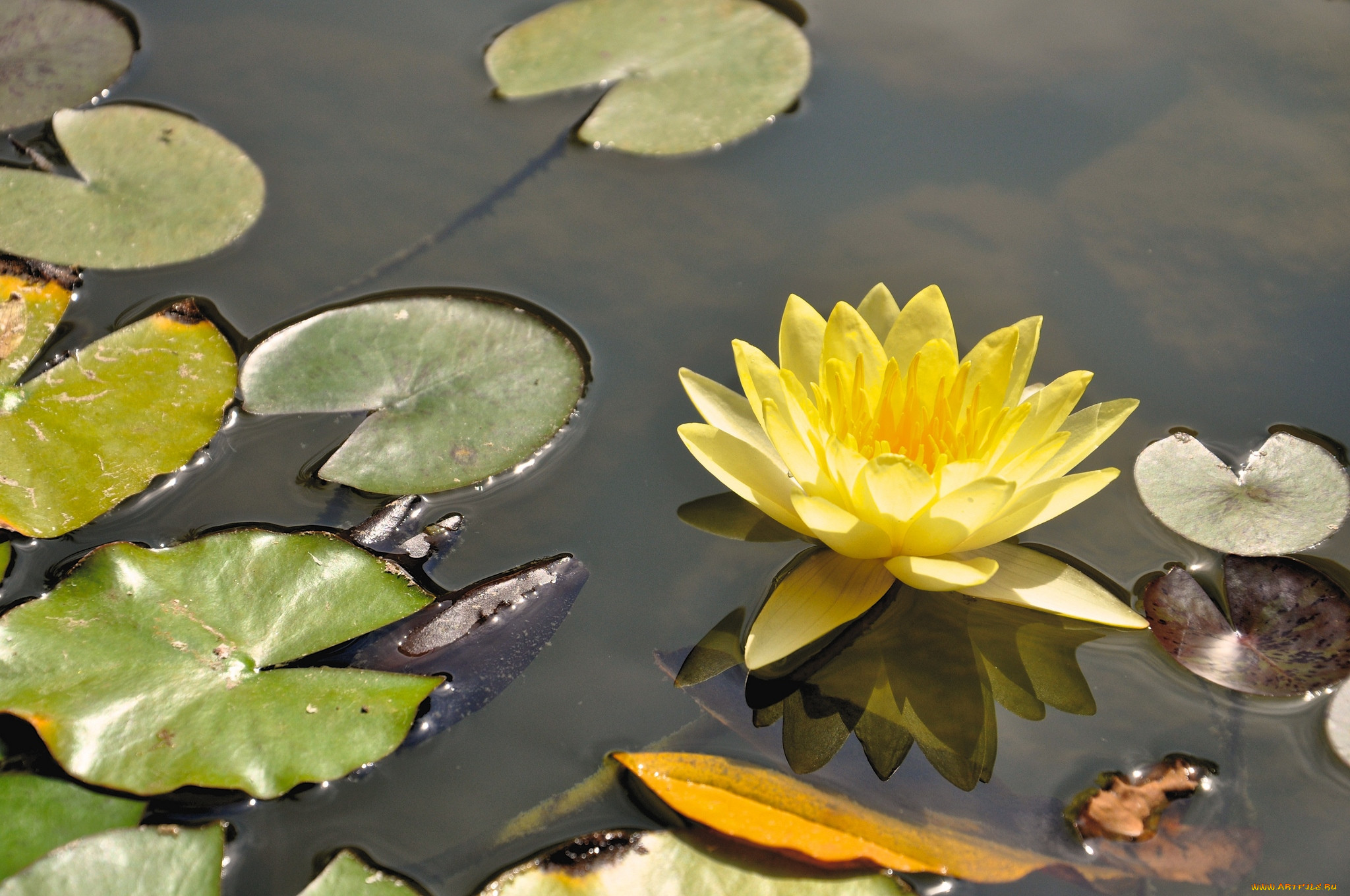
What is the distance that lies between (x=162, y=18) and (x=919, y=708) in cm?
322

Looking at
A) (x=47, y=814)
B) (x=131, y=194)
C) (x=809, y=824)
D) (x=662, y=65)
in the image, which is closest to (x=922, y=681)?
(x=809, y=824)

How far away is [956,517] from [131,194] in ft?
7.61

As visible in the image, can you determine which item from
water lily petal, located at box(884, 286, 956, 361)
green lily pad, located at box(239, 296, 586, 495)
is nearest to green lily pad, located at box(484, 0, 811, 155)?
green lily pad, located at box(239, 296, 586, 495)

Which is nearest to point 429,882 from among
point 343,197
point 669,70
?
point 343,197

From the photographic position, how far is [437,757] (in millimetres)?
1619

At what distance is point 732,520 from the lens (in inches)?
78.0

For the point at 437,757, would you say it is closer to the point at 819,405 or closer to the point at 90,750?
the point at 90,750

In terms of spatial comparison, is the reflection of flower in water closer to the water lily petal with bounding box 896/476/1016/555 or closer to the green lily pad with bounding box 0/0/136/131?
the water lily petal with bounding box 896/476/1016/555

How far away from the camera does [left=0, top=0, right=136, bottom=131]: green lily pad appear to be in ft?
9.13

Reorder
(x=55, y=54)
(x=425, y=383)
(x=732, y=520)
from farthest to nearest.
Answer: (x=55, y=54) → (x=425, y=383) → (x=732, y=520)

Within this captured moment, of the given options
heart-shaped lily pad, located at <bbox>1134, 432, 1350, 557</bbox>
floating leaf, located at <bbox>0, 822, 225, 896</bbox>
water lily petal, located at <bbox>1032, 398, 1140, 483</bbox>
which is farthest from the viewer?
heart-shaped lily pad, located at <bbox>1134, 432, 1350, 557</bbox>

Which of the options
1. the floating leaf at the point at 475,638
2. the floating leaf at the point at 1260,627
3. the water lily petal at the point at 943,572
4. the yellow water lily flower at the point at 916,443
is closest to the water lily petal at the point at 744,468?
the yellow water lily flower at the point at 916,443

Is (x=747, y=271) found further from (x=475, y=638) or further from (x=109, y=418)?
(x=109, y=418)

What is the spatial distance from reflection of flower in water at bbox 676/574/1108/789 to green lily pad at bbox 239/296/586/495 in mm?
662
